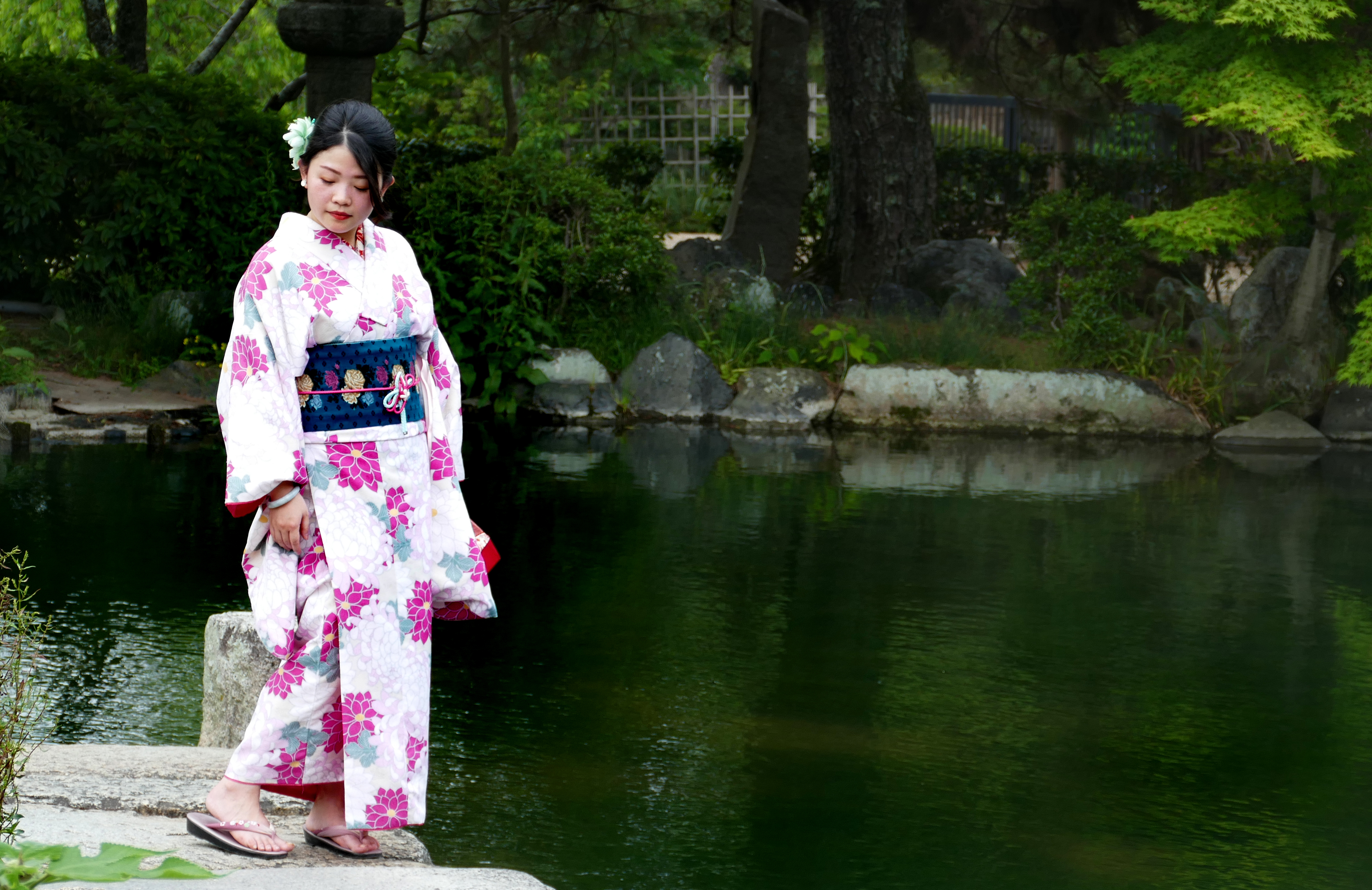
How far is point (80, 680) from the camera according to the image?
4.45 m

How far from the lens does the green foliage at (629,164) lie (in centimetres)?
1552

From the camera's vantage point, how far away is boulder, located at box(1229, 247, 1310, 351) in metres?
10.6

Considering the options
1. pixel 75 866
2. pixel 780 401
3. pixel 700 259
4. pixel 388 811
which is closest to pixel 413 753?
pixel 388 811

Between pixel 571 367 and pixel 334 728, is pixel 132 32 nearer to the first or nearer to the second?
pixel 571 367

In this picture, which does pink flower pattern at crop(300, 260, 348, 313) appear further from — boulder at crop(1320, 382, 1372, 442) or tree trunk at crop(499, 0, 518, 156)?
tree trunk at crop(499, 0, 518, 156)

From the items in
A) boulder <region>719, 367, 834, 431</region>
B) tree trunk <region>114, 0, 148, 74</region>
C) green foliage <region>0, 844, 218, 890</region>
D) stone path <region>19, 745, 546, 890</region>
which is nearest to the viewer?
green foliage <region>0, 844, 218, 890</region>

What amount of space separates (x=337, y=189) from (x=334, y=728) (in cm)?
105

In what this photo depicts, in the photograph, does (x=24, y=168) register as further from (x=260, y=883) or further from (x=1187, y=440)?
(x=260, y=883)

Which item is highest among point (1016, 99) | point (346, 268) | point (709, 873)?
point (1016, 99)

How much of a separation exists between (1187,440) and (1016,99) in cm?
649

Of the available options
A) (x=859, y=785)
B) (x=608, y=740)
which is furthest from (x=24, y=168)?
(x=859, y=785)

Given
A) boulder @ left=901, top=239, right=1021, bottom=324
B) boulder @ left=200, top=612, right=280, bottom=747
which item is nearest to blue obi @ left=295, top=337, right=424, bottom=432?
boulder @ left=200, top=612, right=280, bottom=747

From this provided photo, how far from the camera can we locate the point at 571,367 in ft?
33.6

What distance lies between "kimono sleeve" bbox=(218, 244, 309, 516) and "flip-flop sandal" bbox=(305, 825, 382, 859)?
0.66m
